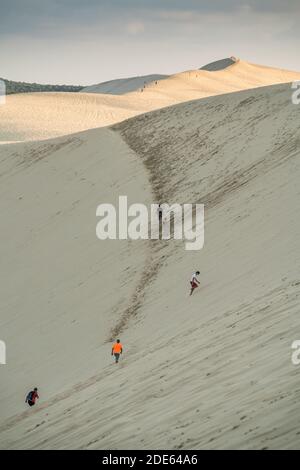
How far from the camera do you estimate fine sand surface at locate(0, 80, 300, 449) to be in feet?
30.9

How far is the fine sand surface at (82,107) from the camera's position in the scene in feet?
200

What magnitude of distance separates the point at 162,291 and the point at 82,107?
5857 cm

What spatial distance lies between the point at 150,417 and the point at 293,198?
10.7 metres

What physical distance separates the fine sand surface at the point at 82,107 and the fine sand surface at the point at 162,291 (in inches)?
947

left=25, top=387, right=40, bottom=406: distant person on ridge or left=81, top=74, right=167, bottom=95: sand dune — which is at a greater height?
left=81, top=74, right=167, bottom=95: sand dune

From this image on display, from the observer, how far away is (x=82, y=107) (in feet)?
244

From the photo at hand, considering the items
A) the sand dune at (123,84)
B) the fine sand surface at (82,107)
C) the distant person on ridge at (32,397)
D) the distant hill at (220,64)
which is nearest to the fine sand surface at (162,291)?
the distant person on ridge at (32,397)

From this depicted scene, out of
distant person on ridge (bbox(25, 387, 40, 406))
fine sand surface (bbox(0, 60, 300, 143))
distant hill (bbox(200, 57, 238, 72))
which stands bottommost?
distant person on ridge (bbox(25, 387, 40, 406))

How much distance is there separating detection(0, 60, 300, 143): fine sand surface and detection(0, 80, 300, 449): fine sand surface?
78.9ft

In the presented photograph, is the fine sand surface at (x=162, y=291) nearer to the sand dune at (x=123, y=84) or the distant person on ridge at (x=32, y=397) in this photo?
the distant person on ridge at (x=32, y=397)

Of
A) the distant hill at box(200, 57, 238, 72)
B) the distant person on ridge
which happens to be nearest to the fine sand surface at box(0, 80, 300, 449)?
the distant person on ridge

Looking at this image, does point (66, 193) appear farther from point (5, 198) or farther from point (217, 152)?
point (217, 152)

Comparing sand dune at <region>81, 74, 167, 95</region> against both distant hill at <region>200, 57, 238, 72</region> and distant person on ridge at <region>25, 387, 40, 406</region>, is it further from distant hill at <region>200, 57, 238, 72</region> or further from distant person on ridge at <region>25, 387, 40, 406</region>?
distant person on ridge at <region>25, 387, 40, 406</region>

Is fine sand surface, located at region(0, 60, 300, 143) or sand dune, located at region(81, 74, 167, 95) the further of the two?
sand dune, located at region(81, 74, 167, 95)
